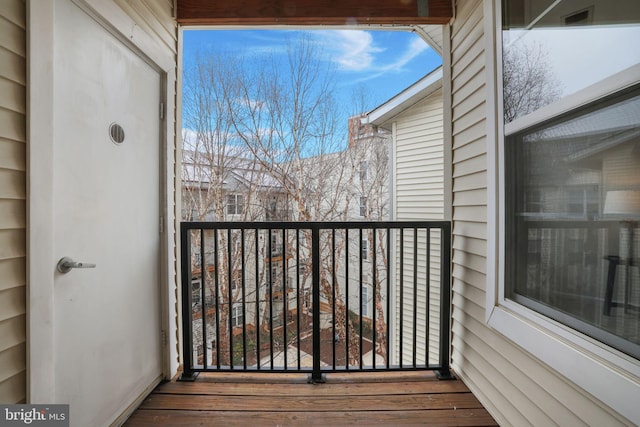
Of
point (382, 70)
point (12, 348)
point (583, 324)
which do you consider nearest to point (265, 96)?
point (382, 70)

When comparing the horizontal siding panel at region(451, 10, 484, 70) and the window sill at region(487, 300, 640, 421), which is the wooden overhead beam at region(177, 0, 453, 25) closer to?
the horizontal siding panel at region(451, 10, 484, 70)

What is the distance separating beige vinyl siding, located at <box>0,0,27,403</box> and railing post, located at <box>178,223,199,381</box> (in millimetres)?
816

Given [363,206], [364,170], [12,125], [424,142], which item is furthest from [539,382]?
[364,170]

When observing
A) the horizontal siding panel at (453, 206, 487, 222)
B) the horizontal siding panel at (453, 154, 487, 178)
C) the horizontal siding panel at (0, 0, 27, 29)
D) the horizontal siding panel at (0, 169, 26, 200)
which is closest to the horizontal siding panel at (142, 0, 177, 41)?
the horizontal siding panel at (0, 0, 27, 29)

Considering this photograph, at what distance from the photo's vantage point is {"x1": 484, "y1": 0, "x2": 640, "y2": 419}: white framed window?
2.75 feet

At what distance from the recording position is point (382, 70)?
5117mm

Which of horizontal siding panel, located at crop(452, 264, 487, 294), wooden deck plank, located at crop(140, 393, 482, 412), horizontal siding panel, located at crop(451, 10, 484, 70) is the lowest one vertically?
wooden deck plank, located at crop(140, 393, 482, 412)

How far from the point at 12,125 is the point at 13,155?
10cm

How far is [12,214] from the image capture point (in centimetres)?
88

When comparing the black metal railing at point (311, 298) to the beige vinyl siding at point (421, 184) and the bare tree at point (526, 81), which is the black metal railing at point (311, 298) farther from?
the bare tree at point (526, 81)

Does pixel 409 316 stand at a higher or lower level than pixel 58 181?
lower

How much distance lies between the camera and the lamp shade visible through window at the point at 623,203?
809 millimetres

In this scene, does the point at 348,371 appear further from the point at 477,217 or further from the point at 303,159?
the point at 303,159

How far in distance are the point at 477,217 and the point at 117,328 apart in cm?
211
